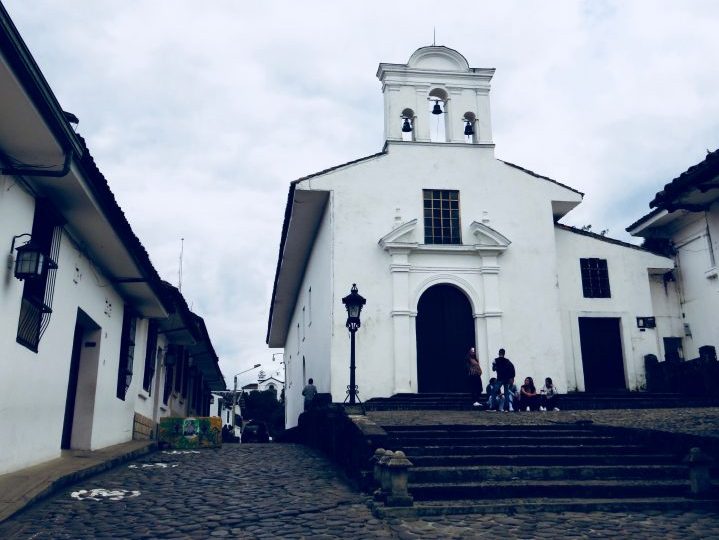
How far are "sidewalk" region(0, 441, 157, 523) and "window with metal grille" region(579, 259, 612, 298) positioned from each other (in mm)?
12680

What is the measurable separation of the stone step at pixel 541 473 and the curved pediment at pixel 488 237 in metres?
10.3

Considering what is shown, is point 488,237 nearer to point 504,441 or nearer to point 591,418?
point 591,418

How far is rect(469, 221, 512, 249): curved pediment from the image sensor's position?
18.4 meters

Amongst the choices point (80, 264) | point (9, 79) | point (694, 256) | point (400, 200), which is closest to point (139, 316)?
point (80, 264)

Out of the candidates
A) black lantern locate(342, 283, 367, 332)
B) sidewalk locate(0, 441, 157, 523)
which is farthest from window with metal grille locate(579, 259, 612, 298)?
sidewalk locate(0, 441, 157, 523)

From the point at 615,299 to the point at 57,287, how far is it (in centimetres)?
1445

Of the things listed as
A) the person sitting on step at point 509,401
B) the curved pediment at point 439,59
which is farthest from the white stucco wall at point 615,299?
the curved pediment at point 439,59

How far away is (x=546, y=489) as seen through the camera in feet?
25.3

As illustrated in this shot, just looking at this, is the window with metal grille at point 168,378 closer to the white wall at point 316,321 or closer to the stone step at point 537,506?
the white wall at point 316,321

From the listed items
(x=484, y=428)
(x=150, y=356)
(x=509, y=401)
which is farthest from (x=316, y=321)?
(x=484, y=428)

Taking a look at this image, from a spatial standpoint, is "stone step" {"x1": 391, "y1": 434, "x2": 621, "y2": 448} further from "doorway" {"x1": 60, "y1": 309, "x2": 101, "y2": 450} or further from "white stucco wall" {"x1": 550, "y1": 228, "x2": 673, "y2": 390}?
"white stucco wall" {"x1": 550, "y1": 228, "x2": 673, "y2": 390}

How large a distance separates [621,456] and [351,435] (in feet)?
11.2

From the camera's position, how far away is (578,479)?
8.22m

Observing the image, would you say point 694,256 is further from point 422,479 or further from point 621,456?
point 422,479
